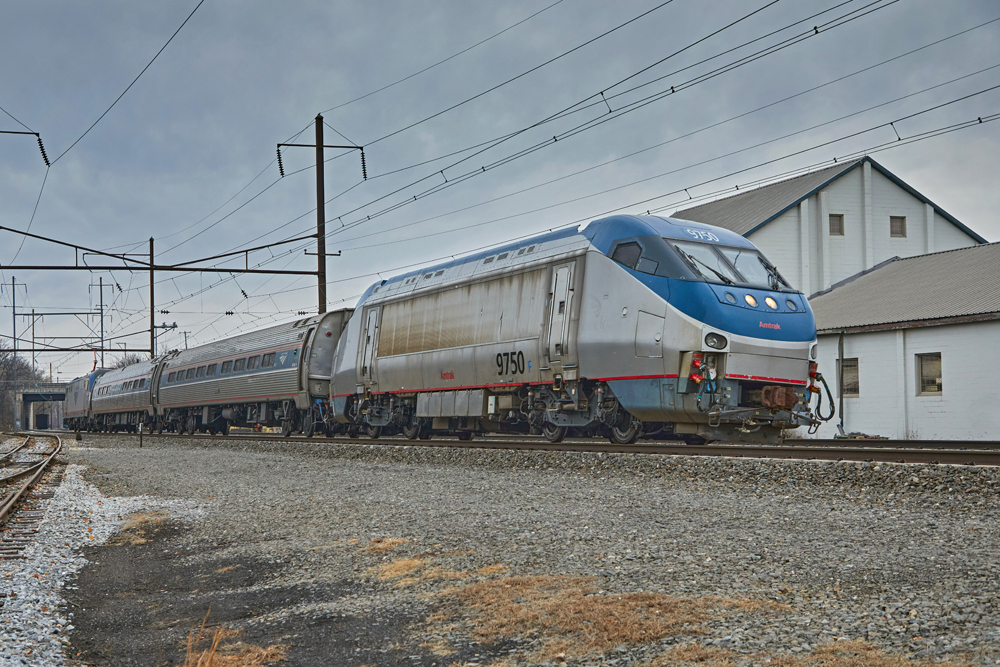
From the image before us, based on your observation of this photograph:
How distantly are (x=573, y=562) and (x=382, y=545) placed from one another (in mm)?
2142

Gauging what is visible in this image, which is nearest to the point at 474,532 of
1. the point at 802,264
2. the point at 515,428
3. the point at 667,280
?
the point at 667,280

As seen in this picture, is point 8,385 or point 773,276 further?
point 8,385

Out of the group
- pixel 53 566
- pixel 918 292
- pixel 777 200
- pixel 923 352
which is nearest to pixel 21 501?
pixel 53 566

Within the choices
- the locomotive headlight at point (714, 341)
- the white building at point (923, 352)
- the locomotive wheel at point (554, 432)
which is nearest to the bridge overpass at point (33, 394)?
the white building at point (923, 352)

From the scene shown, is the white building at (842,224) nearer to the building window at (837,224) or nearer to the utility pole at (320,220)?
the building window at (837,224)

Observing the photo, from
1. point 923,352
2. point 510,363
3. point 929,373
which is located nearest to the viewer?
point 510,363

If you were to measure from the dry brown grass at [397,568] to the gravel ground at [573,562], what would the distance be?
3 cm

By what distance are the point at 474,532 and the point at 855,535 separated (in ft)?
10.8

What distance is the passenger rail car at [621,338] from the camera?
12.2 metres

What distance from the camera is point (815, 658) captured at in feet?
13.4

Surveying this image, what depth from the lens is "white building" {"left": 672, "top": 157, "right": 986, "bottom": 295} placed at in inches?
1288

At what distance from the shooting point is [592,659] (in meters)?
4.48

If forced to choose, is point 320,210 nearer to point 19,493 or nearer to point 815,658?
point 19,493

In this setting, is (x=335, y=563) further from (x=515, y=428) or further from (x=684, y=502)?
(x=515, y=428)
